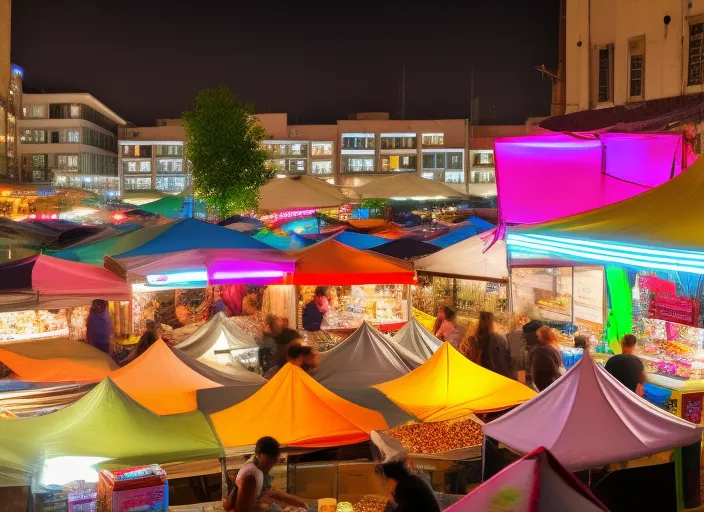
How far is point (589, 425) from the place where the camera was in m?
6.05

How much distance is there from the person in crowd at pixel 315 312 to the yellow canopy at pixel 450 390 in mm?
5405

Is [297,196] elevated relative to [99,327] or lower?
elevated

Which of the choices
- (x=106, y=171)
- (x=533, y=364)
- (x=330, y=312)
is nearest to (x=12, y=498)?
(x=533, y=364)

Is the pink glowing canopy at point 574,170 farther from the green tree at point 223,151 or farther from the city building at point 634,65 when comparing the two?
the green tree at point 223,151

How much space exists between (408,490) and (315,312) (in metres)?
9.00

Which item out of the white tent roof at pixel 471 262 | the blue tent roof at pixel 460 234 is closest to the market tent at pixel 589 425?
the white tent roof at pixel 471 262

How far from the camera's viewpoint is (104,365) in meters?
9.94

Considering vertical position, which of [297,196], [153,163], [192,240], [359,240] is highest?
[153,163]

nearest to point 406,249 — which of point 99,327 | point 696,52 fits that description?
point 99,327

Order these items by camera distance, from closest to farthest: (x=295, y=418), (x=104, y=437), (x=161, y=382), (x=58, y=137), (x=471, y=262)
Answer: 1. (x=104, y=437)
2. (x=295, y=418)
3. (x=161, y=382)
4. (x=471, y=262)
5. (x=58, y=137)

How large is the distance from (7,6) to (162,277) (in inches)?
2030

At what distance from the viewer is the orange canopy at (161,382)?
809 cm

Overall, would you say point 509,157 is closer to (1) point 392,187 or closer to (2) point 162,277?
(2) point 162,277

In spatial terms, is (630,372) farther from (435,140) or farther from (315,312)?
(435,140)
